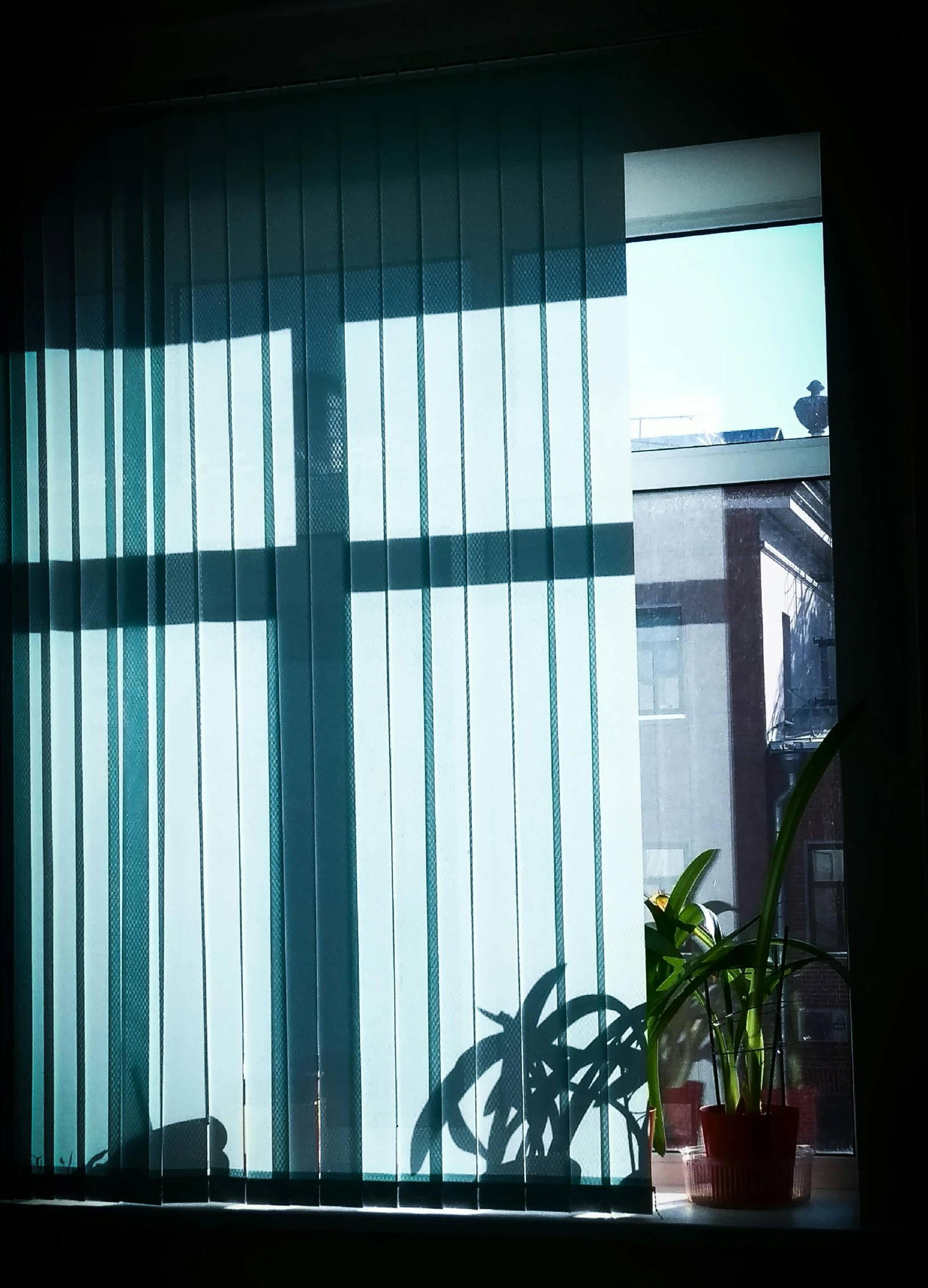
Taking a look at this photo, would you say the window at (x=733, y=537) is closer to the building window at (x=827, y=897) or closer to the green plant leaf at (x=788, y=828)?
the building window at (x=827, y=897)

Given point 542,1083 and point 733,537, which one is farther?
point 733,537

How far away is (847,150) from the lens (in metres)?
1.99

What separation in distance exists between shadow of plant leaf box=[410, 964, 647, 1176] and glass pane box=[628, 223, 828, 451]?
1.02m

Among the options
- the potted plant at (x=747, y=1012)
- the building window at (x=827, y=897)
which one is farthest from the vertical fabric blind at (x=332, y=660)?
the building window at (x=827, y=897)

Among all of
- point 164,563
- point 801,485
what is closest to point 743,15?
point 801,485

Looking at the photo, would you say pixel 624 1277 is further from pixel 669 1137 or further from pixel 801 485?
pixel 801 485

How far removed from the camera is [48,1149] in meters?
2.06

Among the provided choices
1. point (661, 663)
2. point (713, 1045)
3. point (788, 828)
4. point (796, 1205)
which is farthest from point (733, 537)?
point (796, 1205)

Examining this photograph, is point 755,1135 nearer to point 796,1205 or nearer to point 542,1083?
point 796,1205

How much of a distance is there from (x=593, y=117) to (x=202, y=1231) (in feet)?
6.35

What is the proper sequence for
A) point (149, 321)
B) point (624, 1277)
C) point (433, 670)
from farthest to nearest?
point (149, 321)
point (433, 670)
point (624, 1277)

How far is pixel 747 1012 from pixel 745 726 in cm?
50

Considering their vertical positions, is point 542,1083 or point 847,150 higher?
point 847,150

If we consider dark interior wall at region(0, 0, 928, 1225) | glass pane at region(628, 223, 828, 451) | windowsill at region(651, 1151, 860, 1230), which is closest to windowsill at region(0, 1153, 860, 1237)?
windowsill at region(651, 1151, 860, 1230)
